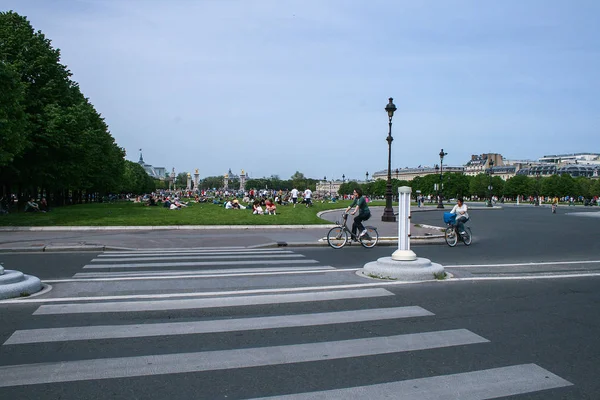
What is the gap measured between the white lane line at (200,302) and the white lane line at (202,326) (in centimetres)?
91

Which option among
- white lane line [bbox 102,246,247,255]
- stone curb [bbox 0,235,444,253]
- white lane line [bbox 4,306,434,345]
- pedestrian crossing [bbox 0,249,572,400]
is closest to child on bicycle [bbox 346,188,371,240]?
stone curb [bbox 0,235,444,253]

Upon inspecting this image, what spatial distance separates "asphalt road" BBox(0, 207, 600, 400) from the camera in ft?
15.2

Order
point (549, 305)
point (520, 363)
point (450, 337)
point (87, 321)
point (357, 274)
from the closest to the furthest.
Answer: point (520, 363) < point (450, 337) < point (87, 321) < point (549, 305) < point (357, 274)

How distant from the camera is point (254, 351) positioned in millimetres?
5527

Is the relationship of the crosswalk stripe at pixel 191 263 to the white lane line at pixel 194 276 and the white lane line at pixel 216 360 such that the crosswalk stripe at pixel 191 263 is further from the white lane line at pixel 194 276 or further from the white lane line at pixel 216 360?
the white lane line at pixel 216 360

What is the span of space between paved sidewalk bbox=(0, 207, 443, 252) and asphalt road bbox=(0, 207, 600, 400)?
528 cm

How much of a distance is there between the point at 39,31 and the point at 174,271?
32.2 meters

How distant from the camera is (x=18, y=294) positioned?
8195 millimetres

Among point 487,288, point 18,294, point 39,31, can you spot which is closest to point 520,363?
point 487,288

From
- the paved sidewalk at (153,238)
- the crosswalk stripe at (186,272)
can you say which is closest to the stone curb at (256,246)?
the paved sidewalk at (153,238)

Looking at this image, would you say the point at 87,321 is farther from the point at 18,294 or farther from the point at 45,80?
the point at 45,80

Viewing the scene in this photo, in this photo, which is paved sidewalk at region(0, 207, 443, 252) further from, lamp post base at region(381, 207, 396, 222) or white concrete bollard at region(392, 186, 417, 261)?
white concrete bollard at region(392, 186, 417, 261)

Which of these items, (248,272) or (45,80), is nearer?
(248,272)

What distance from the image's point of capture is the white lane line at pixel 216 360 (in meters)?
4.80
